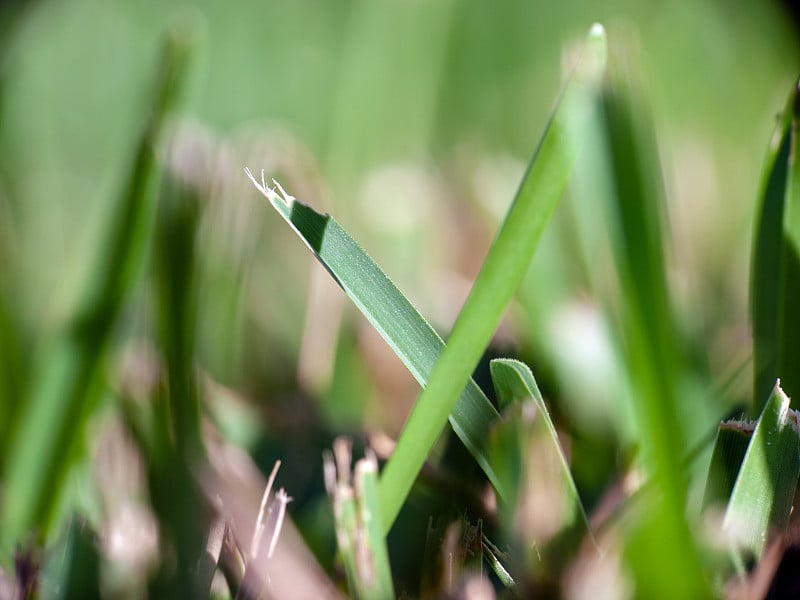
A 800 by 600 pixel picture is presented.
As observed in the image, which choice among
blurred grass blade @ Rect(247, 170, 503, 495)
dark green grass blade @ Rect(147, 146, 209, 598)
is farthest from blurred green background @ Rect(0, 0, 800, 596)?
blurred grass blade @ Rect(247, 170, 503, 495)

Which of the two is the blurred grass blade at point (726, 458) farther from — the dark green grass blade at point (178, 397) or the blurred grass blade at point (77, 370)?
the blurred grass blade at point (77, 370)

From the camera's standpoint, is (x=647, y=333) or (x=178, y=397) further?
(x=178, y=397)

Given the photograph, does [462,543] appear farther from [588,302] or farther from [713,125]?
[713,125]

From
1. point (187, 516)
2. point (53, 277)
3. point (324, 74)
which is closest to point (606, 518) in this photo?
point (187, 516)

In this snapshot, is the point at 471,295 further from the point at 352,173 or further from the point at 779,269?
the point at 352,173

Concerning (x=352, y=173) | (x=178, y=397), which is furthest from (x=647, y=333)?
(x=352, y=173)
